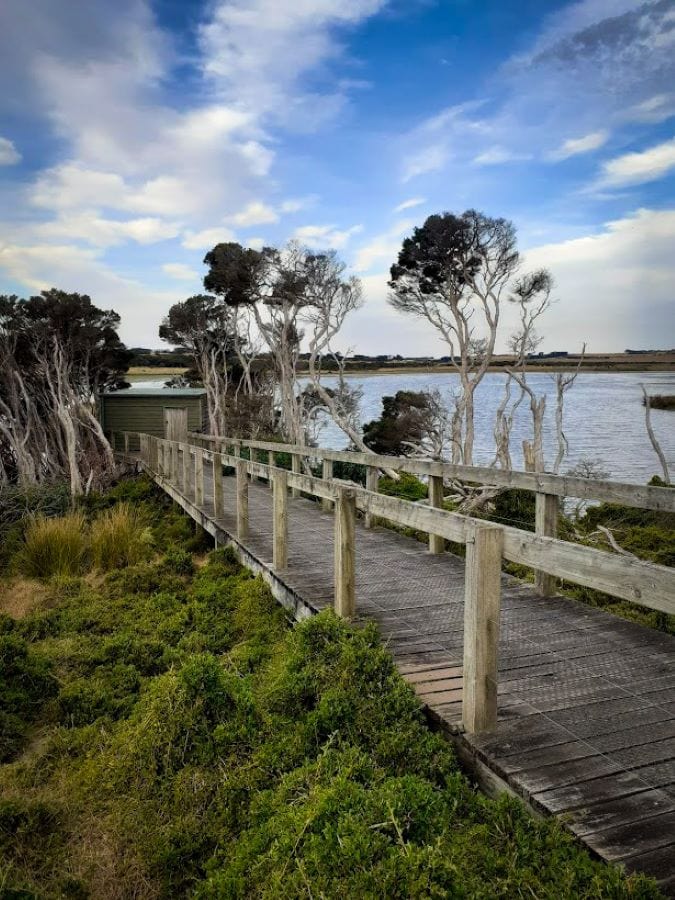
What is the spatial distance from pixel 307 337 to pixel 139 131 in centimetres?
1557

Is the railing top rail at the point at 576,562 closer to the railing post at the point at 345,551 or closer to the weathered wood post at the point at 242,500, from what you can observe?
the railing post at the point at 345,551

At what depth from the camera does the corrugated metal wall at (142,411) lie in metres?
27.7

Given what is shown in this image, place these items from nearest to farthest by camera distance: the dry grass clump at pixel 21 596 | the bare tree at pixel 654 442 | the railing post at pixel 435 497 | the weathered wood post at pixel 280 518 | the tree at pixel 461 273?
the weathered wood post at pixel 280 518 → the railing post at pixel 435 497 → the dry grass clump at pixel 21 596 → the bare tree at pixel 654 442 → the tree at pixel 461 273

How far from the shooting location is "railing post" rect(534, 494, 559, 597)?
16.8 ft

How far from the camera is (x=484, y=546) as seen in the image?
9.88ft

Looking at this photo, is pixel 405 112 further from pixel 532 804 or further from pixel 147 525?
pixel 532 804

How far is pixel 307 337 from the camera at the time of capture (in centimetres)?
3184

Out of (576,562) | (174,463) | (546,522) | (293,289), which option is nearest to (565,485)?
(546,522)

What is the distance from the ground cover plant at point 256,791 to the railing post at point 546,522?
2010 mm

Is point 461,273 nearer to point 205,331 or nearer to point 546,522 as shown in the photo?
point 205,331

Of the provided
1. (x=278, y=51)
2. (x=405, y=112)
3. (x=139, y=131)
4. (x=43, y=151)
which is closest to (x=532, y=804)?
(x=278, y=51)

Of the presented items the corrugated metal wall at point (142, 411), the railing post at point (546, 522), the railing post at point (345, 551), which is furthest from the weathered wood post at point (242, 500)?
the corrugated metal wall at point (142, 411)

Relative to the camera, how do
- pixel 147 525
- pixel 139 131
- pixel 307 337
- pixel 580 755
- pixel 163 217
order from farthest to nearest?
pixel 307 337 → pixel 163 217 → pixel 139 131 → pixel 147 525 → pixel 580 755

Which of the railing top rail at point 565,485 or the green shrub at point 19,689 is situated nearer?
the railing top rail at point 565,485
